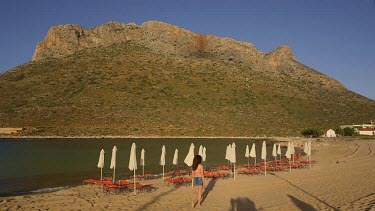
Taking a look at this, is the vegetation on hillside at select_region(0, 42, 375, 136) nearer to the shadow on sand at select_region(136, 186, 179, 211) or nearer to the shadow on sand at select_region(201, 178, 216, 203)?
the shadow on sand at select_region(201, 178, 216, 203)

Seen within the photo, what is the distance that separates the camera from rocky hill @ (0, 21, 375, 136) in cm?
6744

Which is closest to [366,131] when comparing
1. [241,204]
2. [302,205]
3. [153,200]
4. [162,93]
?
[162,93]

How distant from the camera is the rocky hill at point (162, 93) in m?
67.4

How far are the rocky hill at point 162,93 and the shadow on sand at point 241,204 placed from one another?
52438mm

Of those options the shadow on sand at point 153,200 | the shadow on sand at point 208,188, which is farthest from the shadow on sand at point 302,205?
the shadow on sand at point 153,200

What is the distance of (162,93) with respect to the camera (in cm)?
7862

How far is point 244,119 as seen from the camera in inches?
2847

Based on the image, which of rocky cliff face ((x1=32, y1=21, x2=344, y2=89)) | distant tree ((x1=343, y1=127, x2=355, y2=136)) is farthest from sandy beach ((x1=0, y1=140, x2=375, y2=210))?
rocky cliff face ((x1=32, y1=21, x2=344, y2=89))

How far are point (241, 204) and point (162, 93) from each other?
67707 mm

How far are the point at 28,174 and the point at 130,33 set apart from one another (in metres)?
97.8

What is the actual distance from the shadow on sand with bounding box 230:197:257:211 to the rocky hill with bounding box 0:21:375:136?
5244cm

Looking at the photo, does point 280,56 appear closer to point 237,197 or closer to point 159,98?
point 159,98

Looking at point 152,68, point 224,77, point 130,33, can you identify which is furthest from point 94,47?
point 224,77

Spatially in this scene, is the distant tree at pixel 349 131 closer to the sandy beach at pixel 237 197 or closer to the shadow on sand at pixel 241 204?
the sandy beach at pixel 237 197
